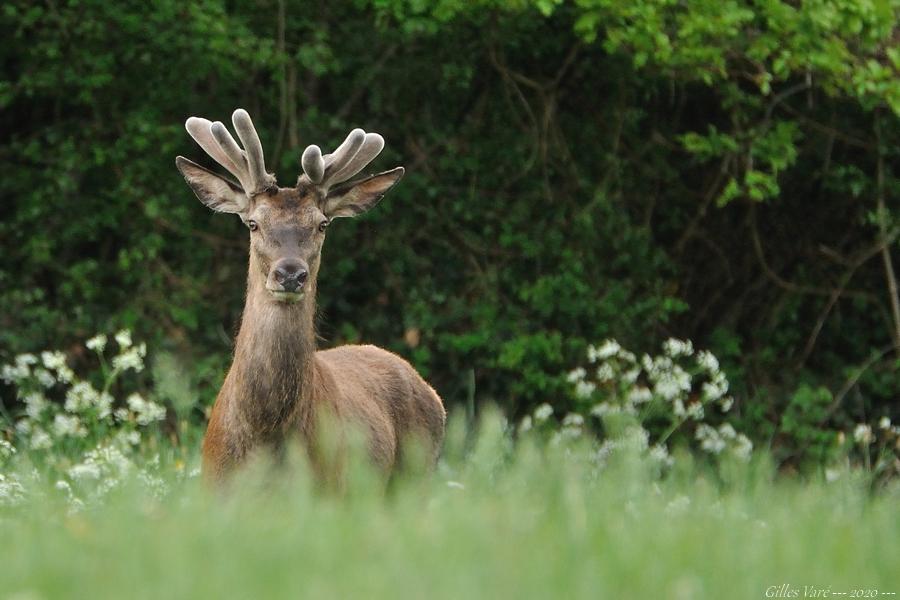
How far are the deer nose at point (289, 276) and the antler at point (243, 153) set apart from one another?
1.97 feet

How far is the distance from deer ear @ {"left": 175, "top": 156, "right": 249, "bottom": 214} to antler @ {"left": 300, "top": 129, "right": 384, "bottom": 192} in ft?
1.01

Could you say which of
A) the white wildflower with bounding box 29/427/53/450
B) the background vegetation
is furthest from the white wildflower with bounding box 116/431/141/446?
the background vegetation

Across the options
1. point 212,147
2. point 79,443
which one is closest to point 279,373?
point 212,147

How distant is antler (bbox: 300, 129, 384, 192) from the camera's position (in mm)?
7281

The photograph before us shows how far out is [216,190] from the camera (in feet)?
24.6

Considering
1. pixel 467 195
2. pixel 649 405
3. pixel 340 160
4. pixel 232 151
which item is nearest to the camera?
pixel 232 151

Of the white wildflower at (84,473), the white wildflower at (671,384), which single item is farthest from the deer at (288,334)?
the white wildflower at (671,384)

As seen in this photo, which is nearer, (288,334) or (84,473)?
(84,473)

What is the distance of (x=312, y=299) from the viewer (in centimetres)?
713

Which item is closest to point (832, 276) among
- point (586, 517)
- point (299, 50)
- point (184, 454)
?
point (299, 50)

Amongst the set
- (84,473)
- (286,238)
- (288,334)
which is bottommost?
(84,473)

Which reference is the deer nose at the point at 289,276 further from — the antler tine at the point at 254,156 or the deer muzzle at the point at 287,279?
the antler tine at the point at 254,156

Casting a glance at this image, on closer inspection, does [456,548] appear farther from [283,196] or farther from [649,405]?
[649,405]

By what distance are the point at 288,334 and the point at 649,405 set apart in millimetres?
3886
